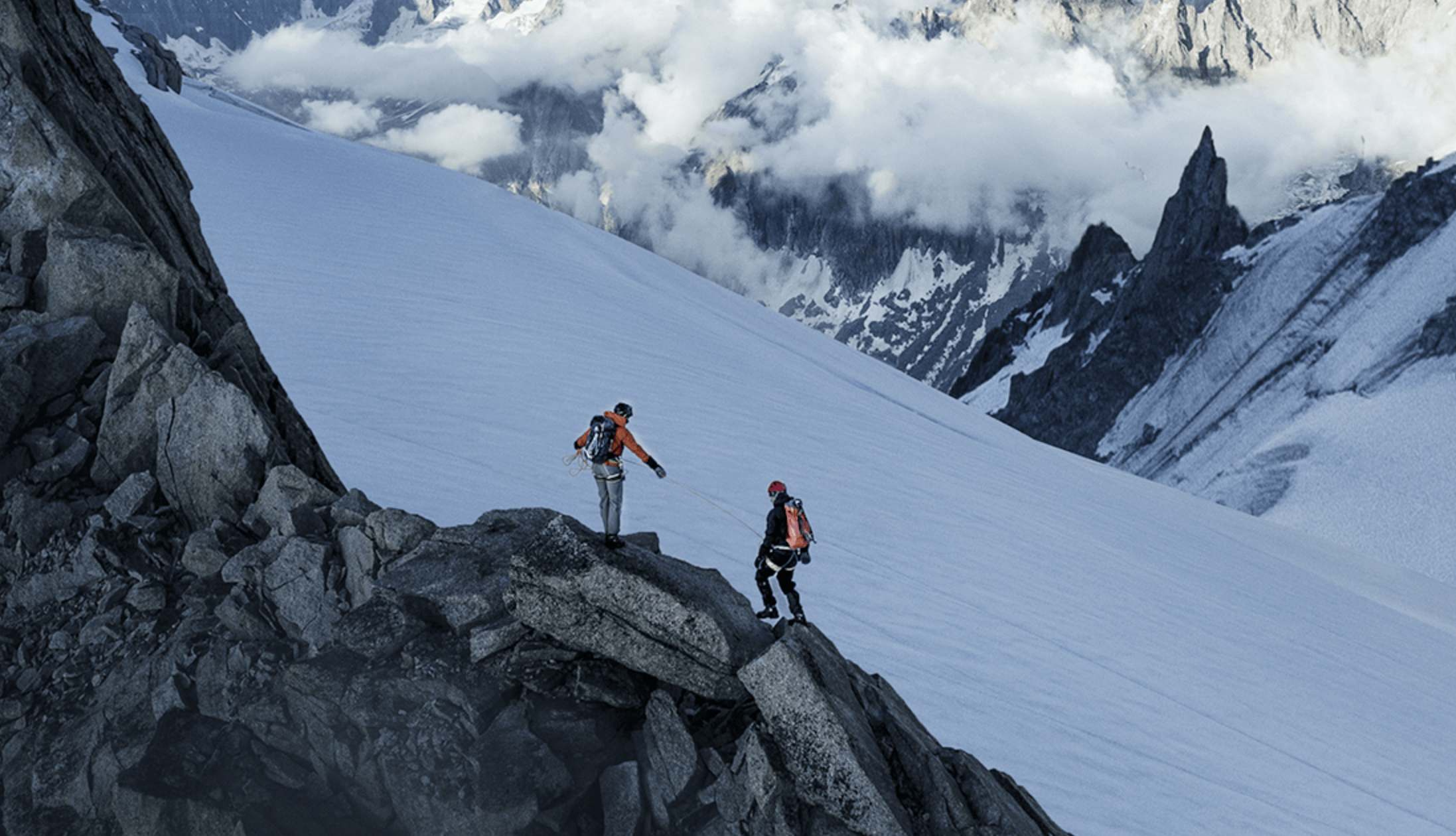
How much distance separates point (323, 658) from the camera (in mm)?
6988

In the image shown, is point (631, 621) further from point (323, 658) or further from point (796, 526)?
point (323, 658)

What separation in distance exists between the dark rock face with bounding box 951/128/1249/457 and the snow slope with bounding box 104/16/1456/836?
113303mm

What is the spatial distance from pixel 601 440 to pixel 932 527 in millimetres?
11387

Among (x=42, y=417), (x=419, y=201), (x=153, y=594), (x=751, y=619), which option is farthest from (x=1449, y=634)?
(x=419, y=201)

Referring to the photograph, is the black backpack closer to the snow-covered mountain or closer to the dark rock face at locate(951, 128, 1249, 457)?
the snow-covered mountain

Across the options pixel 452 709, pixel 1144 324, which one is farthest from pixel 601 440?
pixel 1144 324

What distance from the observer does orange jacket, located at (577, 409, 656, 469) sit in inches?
329

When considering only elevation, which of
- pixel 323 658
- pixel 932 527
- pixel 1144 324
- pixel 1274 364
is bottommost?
pixel 323 658

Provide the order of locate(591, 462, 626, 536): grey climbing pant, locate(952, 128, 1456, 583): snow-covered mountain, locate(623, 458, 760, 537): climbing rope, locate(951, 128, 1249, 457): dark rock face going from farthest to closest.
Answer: locate(951, 128, 1249, 457): dark rock face
locate(952, 128, 1456, 583): snow-covered mountain
locate(623, 458, 760, 537): climbing rope
locate(591, 462, 626, 536): grey climbing pant

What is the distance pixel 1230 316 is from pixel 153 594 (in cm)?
14731

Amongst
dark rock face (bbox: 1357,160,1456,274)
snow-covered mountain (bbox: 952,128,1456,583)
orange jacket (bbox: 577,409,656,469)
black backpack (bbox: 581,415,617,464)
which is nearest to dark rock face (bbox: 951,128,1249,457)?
snow-covered mountain (bbox: 952,128,1456,583)

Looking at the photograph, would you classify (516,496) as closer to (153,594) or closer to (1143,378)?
(153,594)

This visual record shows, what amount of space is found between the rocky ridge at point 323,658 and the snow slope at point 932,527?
14.4 feet

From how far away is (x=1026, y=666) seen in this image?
13258mm
